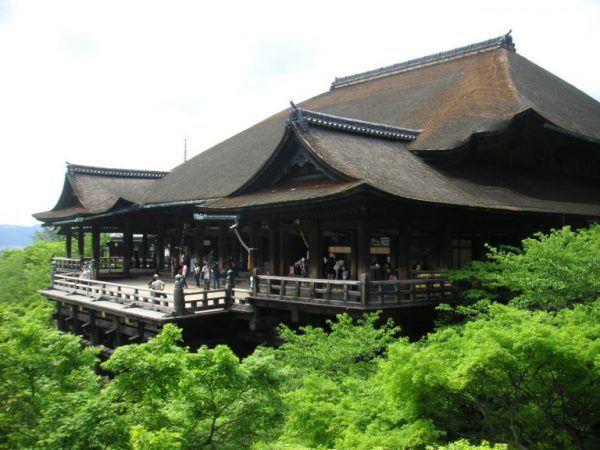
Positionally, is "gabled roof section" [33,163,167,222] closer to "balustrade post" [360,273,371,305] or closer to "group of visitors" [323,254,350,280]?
"group of visitors" [323,254,350,280]

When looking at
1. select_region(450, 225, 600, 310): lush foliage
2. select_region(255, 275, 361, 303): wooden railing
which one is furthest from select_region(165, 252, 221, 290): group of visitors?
select_region(450, 225, 600, 310): lush foliage

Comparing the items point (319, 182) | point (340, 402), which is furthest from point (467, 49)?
point (340, 402)

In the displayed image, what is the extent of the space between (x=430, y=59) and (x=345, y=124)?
51.8ft

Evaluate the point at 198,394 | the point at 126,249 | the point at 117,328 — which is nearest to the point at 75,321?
the point at 117,328

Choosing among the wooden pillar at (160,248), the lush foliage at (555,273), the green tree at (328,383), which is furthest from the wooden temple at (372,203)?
the lush foliage at (555,273)

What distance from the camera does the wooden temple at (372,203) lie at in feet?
53.5

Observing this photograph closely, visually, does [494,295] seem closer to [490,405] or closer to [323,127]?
[490,405]

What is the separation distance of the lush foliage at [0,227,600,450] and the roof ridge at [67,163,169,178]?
1048 inches

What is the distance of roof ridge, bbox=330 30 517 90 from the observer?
2966 centimetres

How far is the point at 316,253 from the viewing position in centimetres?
1752

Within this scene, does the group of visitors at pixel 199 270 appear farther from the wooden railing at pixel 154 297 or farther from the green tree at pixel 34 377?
the green tree at pixel 34 377

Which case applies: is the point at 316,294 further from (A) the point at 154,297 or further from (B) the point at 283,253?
(A) the point at 154,297

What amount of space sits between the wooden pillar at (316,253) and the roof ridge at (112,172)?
23.3 meters

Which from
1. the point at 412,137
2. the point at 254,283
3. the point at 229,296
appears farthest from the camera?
the point at 412,137
